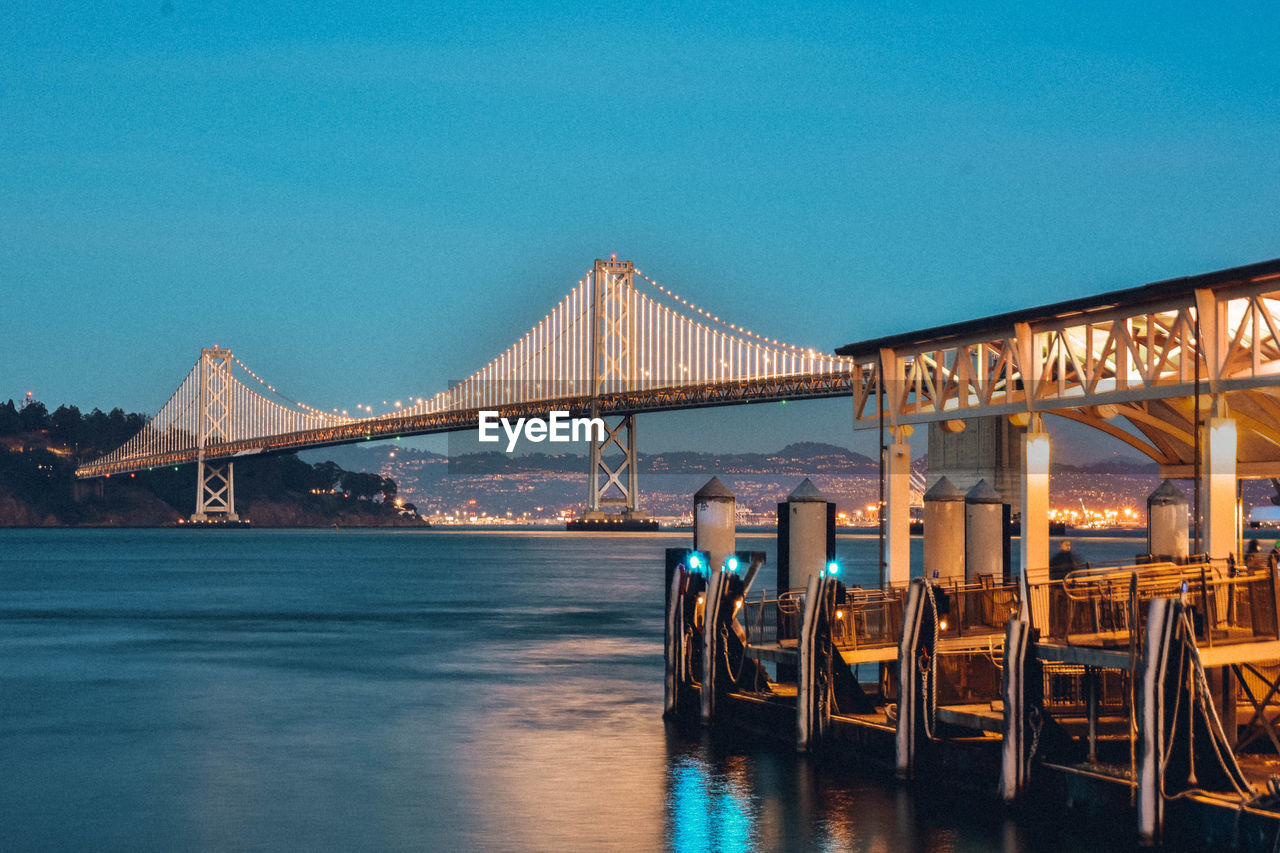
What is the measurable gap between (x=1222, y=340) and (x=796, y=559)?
22.5ft

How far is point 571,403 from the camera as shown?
102250 millimetres

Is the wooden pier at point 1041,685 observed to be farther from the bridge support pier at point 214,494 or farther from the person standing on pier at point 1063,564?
the bridge support pier at point 214,494

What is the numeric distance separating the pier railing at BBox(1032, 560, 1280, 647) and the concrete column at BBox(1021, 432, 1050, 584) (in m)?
2.42

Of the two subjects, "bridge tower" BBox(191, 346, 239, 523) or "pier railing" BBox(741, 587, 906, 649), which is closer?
"pier railing" BBox(741, 587, 906, 649)

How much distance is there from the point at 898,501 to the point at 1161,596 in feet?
24.9

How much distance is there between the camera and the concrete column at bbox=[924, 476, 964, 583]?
20141mm

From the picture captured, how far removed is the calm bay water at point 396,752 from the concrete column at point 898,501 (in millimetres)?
3635

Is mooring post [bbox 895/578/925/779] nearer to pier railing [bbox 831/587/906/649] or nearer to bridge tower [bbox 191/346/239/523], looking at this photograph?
pier railing [bbox 831/587/906/649]

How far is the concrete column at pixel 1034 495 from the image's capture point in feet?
60.0

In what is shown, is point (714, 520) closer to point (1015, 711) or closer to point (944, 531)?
point (944, 531)

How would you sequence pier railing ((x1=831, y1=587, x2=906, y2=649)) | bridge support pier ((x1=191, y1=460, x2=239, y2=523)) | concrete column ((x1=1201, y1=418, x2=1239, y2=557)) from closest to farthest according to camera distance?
concrete column ((x1=1201, y1=418, x2=1239, y2=557)), pier railing ((x1=831, y1=587, x2=906, y2=649)), bridge support pier ((x1=191, y1=460, x2=239, y2=523))

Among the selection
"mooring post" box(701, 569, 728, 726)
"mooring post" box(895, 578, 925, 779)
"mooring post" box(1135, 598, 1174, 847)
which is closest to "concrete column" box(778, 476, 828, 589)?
"mooring post" box(701, 569, 728, 726)

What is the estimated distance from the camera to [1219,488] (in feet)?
49.0

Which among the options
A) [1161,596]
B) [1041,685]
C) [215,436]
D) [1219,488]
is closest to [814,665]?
[1041,685]
